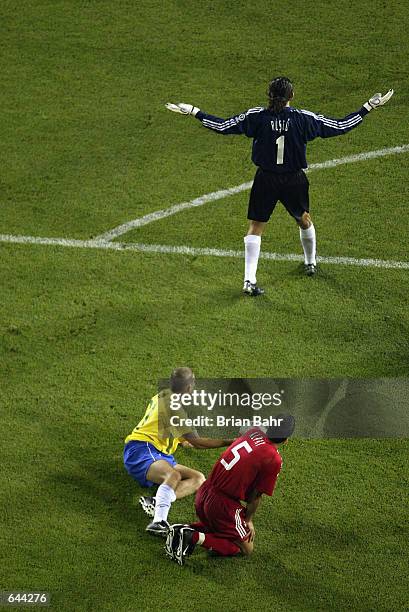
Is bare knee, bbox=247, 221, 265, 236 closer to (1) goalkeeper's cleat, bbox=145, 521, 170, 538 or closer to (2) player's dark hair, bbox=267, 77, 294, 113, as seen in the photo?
(2) player's dark hair, bbox=267, 77, 294, 113

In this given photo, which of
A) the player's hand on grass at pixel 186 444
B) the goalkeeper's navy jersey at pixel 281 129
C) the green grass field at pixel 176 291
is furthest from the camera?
the goalkeeper's navy jersey at pixel 281 129

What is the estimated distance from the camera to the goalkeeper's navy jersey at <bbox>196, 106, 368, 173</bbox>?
1061cm

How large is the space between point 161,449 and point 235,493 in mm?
894

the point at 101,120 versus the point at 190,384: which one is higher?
the point at 101,120

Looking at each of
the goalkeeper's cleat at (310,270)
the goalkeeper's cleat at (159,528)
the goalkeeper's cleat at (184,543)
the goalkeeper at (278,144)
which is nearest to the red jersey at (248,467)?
the goalkeeper's cleat at (184,543)

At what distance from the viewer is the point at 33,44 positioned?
1531 cm

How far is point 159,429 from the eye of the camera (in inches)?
347

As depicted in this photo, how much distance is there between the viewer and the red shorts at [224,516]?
26.9 ft

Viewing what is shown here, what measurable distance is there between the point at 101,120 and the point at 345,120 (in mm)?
4016

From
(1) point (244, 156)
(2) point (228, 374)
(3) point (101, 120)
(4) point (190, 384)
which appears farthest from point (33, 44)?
(4) point (190, 384)

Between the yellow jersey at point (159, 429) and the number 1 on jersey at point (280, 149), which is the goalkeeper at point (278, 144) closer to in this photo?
the number 1 on jersey at point (280, 149)

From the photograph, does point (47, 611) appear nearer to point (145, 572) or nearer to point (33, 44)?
point (145, 572)

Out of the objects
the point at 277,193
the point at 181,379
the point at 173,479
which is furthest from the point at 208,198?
the point at 173,479

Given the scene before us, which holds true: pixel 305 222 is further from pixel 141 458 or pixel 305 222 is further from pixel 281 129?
pixel 141 458
